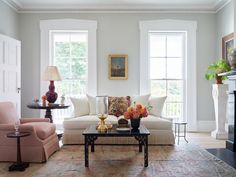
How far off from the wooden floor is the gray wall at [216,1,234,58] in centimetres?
186

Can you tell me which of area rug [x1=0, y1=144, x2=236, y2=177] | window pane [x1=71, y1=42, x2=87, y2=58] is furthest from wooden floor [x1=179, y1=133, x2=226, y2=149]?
window pane [x1=71, y1=42, x2=87, y2=58]

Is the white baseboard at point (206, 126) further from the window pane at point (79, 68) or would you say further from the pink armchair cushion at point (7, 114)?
the pink armchair cushion at point (7, 114)

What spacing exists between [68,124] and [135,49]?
98.7 inches

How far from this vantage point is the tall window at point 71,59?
716 cm

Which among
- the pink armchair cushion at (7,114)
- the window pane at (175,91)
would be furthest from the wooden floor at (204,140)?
the pink armchair cushion at (7,114)

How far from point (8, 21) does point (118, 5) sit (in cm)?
242

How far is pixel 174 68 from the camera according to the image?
7246mm

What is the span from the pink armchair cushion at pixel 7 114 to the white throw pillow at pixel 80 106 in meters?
1.50

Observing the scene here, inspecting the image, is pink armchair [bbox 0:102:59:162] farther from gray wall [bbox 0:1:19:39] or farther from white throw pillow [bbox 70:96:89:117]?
gray wall [bbox 0:1:19:39]

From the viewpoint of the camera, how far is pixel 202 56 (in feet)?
23.5

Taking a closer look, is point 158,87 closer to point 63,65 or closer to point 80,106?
point 80,106

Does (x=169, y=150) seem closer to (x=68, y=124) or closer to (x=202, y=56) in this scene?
(x=68, y=124)

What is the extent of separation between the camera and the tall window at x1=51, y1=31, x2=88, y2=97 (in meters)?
7.16

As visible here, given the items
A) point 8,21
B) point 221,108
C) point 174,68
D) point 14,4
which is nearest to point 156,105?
point 221,108
